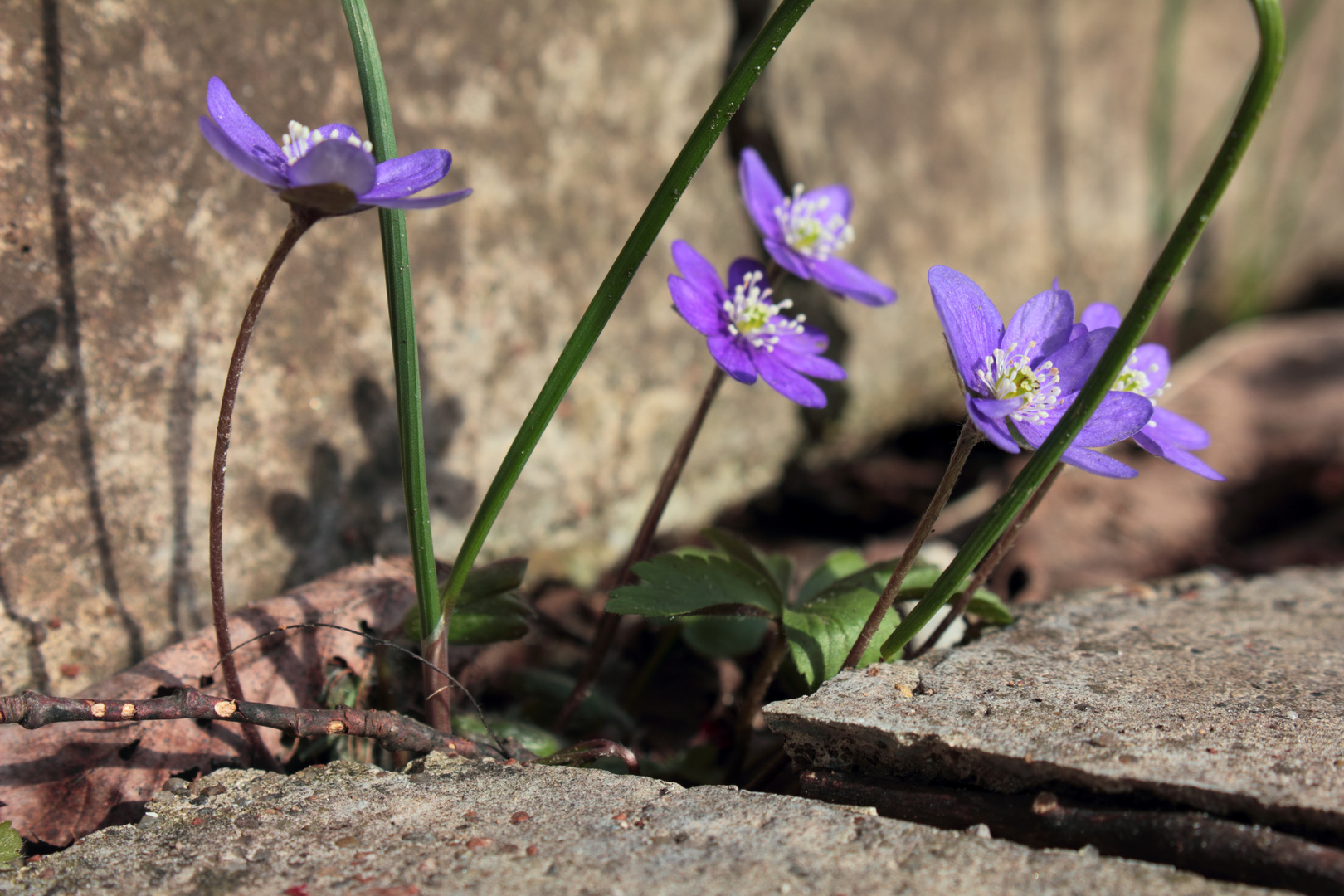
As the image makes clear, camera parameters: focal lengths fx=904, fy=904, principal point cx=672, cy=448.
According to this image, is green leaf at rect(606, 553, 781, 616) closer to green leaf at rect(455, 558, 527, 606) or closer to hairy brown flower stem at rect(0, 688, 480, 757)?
green leaf at rect(455, 558, 527, 606)

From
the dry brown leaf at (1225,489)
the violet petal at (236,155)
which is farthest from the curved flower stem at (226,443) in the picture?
the dry brown leaf at (1225,489)

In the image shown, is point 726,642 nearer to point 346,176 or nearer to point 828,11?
point 346,176

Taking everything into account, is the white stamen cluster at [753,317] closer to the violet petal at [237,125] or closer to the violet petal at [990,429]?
the violet petal at [990,429]

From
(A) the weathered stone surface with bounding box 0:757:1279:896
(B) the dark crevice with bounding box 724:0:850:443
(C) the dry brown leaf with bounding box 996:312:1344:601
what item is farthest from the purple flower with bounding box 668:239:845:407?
(C) the dry brown leaf with bounding box 996:312:1344:601

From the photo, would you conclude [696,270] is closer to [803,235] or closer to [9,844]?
[803,235]

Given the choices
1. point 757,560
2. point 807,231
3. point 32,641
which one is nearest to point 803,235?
point 807,231
